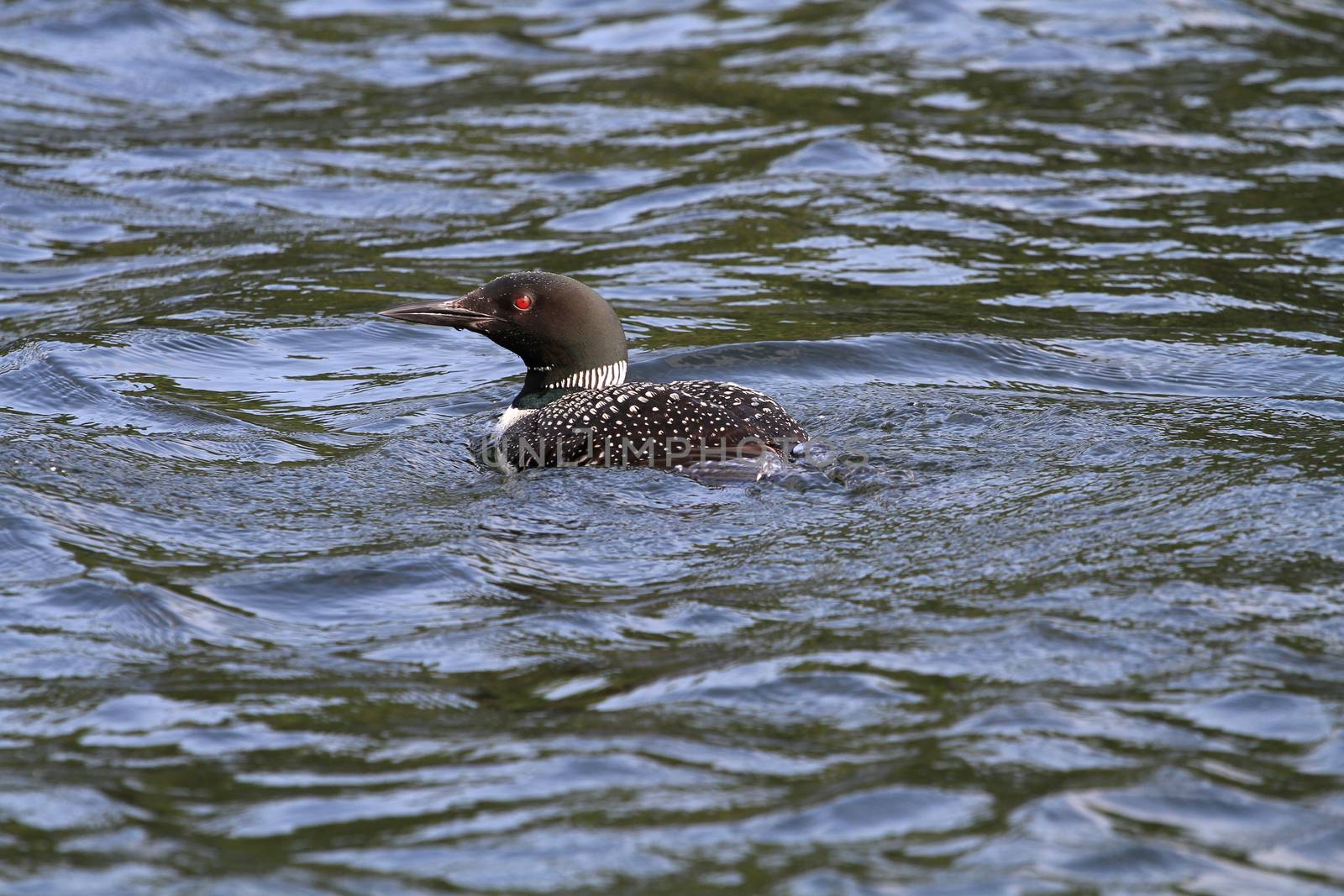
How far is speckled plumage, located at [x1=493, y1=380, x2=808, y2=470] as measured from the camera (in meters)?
5.70

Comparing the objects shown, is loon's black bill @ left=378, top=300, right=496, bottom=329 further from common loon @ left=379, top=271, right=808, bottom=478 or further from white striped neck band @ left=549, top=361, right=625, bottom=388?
white striped neck band @ left=549, top=361, right=625, bottom=388

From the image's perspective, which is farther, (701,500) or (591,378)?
(591,378)

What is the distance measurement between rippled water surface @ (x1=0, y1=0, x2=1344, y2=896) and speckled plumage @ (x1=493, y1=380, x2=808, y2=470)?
0.51 ft

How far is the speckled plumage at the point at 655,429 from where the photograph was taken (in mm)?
5699

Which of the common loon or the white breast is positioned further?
the white breast


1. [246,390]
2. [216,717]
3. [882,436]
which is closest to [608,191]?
[246,390]

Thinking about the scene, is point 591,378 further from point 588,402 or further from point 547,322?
point 588,402

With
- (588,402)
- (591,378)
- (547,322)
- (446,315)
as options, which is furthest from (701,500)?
(446,315)

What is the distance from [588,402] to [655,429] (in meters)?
0.35

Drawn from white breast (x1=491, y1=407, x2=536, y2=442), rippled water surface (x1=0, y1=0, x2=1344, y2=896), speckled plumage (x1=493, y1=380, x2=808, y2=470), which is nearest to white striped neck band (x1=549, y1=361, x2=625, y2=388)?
white breast (x1=491, y1=407, x2=536, y2=442)

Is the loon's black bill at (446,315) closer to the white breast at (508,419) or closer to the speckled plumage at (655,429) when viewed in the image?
the white breast at (508,419)

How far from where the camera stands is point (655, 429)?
18.8ft

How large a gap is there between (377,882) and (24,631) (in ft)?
5.82

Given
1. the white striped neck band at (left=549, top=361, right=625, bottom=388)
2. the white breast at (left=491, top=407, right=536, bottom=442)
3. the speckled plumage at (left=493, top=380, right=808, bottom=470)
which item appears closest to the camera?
the speckled plumage at (left=493, top=380, right=808, bottom=470)
